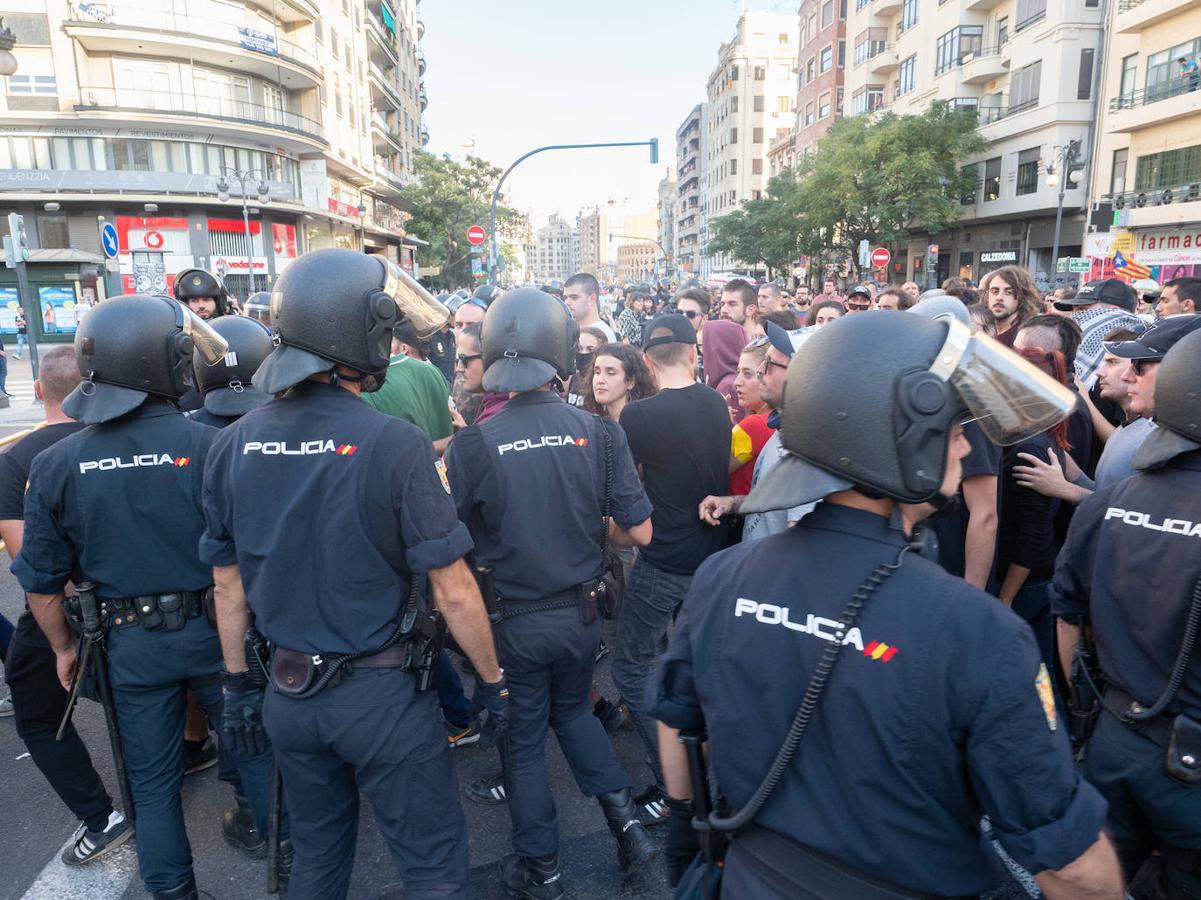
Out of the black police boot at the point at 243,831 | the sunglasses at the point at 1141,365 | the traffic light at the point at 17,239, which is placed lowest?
the black police boot at the point at 243,831

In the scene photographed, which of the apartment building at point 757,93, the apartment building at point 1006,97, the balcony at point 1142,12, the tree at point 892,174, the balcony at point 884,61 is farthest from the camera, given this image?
the apartment building at point 757,93

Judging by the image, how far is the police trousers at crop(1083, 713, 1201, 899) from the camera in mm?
2043

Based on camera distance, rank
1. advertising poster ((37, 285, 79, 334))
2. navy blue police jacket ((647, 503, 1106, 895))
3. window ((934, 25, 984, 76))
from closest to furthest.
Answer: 1. navy blue police jacket ((647, 503, 1106, 895))
2. advertising poster ((37, 285, 79, 334))
3. window ((934, 25, 984, 76))

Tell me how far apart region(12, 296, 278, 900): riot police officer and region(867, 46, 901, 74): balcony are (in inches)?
1726

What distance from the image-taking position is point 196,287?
19.2ft

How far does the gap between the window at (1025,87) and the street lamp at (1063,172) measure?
10.1 ft

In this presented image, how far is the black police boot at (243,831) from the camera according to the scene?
132 inches

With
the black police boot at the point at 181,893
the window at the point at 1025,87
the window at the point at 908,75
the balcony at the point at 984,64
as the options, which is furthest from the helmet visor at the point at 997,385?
the window at the point at 908,75

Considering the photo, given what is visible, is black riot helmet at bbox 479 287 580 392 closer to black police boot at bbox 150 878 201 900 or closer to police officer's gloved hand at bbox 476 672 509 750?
police officer's gloved hand at bbox 476 672 509 750

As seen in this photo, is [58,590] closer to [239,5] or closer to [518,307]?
[518,307]

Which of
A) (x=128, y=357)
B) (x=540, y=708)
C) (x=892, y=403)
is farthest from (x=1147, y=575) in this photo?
(x=128, y=357)

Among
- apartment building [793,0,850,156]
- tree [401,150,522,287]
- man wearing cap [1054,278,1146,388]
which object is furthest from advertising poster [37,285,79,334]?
apartment building [793,0,850,156]

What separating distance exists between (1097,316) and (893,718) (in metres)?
5.43

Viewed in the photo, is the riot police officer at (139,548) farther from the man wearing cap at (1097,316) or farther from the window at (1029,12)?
the window at (1029,12)
